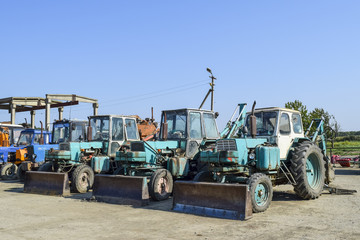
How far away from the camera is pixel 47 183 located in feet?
37.2

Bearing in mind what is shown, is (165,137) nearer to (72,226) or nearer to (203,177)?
(203,177)

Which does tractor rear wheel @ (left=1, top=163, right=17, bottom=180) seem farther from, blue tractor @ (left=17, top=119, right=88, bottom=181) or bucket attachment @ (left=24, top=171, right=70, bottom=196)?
bucket attachment @ (left=24, top=171, right=70, bottom=196)

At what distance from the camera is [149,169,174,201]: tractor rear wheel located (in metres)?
9.32

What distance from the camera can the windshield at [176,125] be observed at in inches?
424

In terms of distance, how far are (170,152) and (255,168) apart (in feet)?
9.34

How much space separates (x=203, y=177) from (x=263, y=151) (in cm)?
188

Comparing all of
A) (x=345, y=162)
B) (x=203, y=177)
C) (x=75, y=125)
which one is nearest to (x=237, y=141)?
(x=203, y=177)

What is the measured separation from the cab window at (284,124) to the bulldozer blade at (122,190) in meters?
3.72

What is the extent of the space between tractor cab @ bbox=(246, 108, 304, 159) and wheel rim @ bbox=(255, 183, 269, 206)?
5.10 feet

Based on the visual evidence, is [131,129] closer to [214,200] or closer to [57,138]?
[57,138]

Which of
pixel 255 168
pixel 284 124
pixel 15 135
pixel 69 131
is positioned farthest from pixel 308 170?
pixel 15 135

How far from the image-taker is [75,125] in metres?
14.4

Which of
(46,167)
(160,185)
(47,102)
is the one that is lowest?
(160,185)

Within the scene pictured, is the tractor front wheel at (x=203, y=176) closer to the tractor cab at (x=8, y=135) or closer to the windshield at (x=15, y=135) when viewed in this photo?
the tractor cab at (x=8, y=135)
